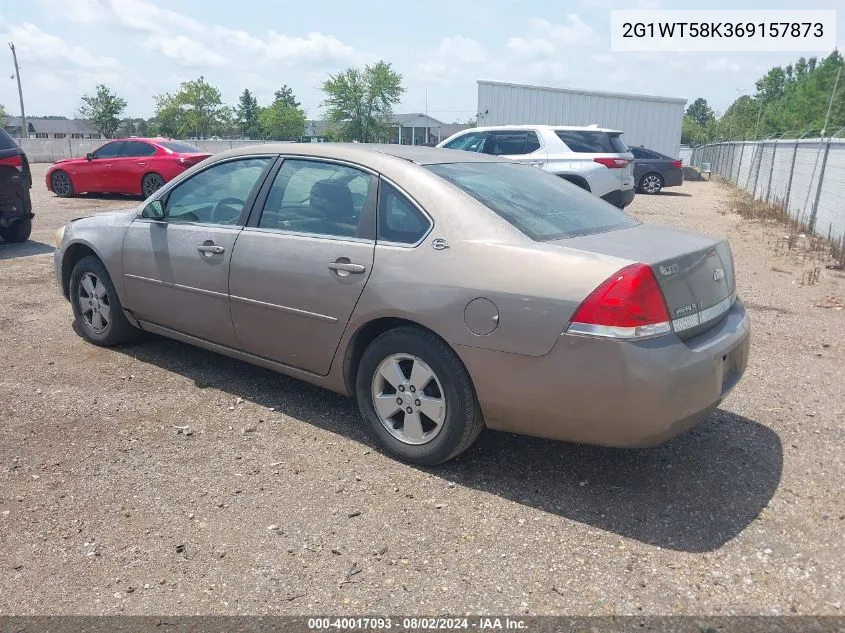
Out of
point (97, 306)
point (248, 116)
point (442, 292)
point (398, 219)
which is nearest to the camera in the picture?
point (442, 292)

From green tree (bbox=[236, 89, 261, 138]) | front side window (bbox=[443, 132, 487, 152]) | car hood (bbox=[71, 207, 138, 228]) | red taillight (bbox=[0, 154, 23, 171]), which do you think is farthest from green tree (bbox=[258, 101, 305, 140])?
car hood (bbox=[71, 207, 138, 228])

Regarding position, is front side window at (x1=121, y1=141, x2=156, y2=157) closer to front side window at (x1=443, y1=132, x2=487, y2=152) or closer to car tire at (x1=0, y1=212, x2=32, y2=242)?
car tire at (x1=0, y1=212, x2=32, y2=242)

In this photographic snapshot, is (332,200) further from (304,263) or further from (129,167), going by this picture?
(129,167)

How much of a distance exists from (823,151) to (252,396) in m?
11.9

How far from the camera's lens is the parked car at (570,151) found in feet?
39.0

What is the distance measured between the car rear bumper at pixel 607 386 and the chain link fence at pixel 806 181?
8656 millimetres

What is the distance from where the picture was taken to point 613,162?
12.2 m

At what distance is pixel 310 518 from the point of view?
119 inches

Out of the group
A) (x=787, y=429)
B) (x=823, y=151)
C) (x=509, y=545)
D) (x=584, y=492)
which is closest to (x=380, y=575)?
(x=509, y=545)

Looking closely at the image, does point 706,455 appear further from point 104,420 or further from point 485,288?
point 104,420

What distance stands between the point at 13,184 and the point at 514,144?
797 cm

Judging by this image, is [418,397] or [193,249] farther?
[193,249]

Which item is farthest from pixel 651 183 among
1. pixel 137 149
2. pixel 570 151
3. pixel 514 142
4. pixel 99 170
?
pixel 99 170

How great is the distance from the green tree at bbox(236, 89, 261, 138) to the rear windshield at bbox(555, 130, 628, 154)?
87326mm
